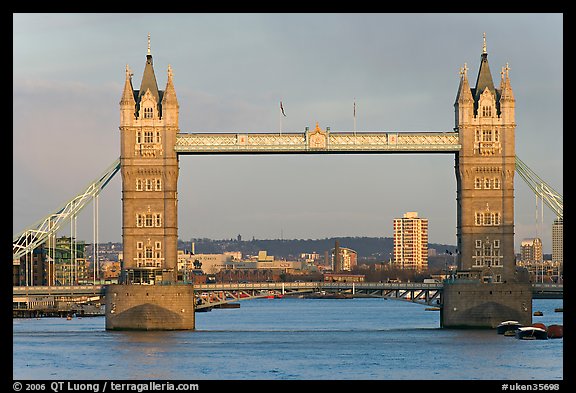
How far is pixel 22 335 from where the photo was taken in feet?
422

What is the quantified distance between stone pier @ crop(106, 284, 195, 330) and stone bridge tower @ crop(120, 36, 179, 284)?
2.20m

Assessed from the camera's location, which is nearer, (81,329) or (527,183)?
(527,183)

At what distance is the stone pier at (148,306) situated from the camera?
418 feet

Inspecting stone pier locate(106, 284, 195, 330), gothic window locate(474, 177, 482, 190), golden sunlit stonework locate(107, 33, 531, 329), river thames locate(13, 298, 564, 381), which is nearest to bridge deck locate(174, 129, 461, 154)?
golden sunlit stonework locate(107, 33, 531, 329)

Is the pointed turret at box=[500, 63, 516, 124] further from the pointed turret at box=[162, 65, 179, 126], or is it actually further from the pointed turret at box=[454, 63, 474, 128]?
the pointed turret at box=[162, 65, 179, 126]

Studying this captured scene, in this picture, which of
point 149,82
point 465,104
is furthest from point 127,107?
point 465,104

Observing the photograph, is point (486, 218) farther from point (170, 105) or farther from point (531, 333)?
point (170, 105)

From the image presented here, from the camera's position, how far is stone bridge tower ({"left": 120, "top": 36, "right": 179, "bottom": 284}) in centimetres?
12925

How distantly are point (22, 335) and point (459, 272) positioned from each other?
126 feet

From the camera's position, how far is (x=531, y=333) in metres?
119

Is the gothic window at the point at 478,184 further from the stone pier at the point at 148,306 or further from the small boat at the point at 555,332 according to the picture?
the stone pier at the point at 148,306
